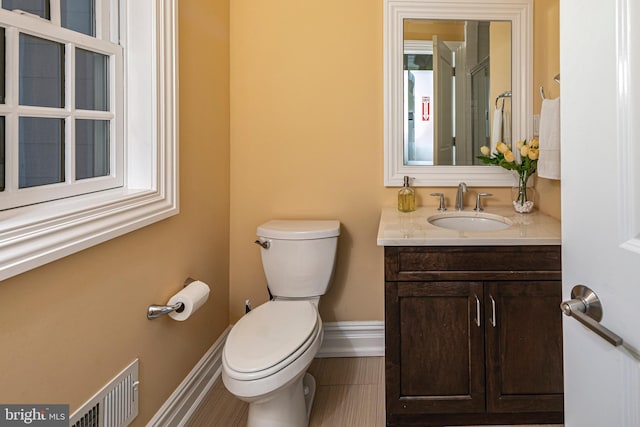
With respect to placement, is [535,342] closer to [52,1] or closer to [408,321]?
[408,321]

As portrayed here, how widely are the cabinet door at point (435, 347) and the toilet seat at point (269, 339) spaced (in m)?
0.34

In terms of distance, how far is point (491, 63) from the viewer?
2324mm

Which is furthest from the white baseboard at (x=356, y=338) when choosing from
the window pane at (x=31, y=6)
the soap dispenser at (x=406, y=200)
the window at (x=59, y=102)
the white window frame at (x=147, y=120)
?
the window pane at (x=31, y=6)

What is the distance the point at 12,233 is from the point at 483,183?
209 cm

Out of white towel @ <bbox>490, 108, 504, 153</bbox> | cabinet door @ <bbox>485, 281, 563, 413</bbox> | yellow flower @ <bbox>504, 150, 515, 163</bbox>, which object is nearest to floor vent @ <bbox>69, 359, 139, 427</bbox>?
cabinet door @ <bbox>485, 281, 563, 413</bbox>

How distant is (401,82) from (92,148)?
156 cm

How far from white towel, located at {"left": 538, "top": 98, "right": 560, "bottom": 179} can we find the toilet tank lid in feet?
3.24

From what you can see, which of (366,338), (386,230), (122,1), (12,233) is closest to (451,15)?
(386,230)

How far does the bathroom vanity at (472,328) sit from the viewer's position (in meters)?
1.68

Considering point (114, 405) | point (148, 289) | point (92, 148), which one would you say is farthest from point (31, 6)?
point (114, 405)

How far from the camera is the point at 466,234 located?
173cm

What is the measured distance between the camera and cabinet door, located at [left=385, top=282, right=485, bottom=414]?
1.70m
